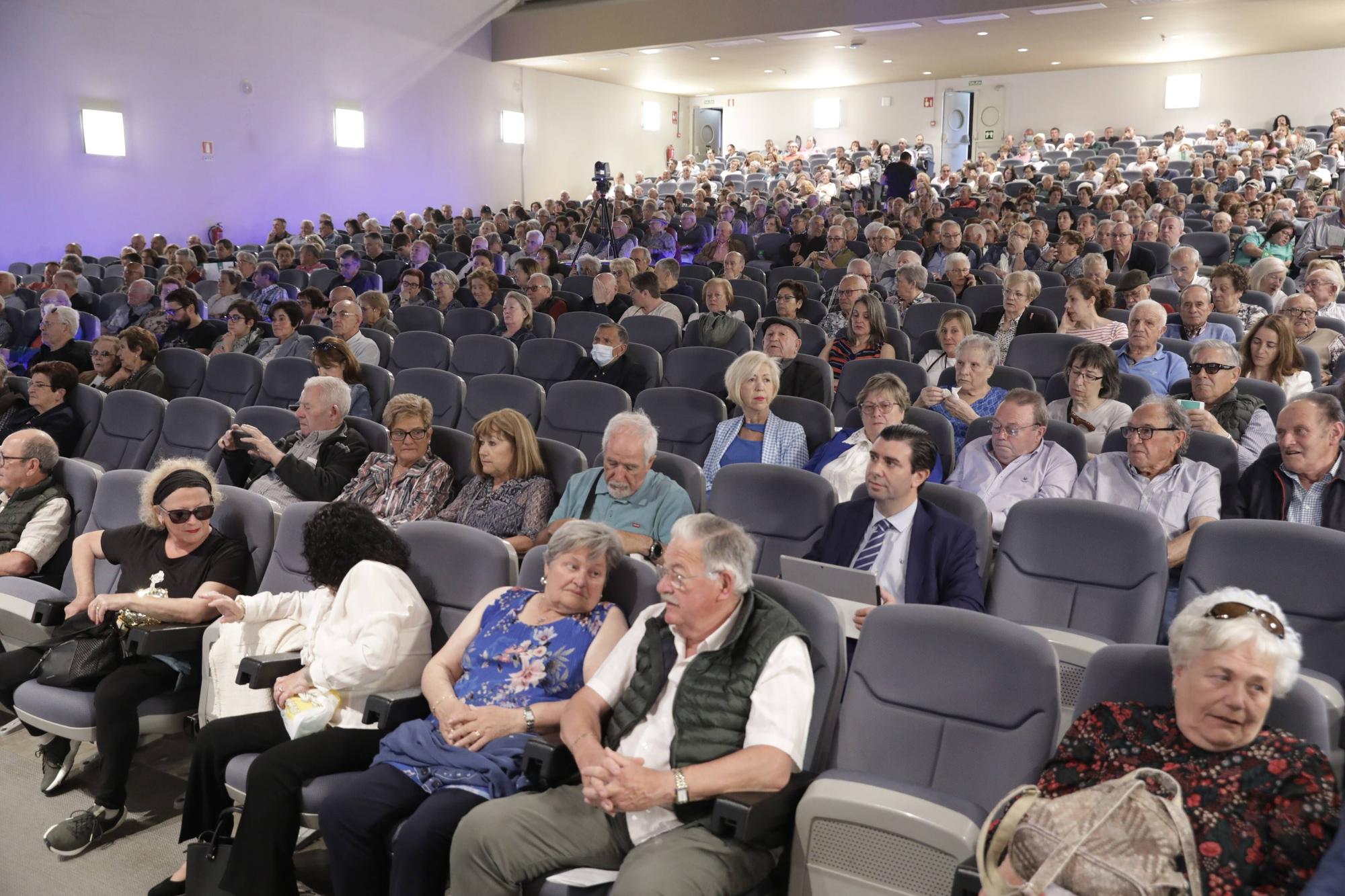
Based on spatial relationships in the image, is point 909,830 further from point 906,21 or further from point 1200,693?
point 906,21

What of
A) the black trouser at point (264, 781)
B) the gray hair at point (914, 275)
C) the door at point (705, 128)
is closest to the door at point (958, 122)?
the door at point (705, 128)

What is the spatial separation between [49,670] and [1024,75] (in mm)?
24050

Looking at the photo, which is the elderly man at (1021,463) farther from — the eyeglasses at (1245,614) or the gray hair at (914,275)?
the gray hair at (914,275)

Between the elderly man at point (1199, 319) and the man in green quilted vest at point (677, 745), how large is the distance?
418 centimetres

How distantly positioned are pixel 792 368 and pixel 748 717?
3.07 m

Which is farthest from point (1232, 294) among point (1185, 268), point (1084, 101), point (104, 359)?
point (1084, 101)

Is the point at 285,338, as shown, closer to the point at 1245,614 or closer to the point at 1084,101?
the point at 1245,614

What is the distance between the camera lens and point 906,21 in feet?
49.1

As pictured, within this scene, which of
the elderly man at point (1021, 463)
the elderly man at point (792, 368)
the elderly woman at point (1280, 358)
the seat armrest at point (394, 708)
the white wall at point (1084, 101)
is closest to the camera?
the seat armrest at point (394, 708)

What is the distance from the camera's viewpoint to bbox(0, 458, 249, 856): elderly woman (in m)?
2.88

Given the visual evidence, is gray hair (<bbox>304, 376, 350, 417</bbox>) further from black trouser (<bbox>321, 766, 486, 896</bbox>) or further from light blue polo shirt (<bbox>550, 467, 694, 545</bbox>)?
black trouser (<bbox>321, 766, 486, 896</bbox>)

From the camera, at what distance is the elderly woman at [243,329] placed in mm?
6895

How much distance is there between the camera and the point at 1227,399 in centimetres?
405

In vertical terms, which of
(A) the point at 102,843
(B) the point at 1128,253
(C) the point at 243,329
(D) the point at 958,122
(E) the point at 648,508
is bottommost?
(A) the point at 102,843
